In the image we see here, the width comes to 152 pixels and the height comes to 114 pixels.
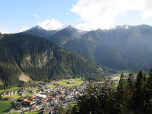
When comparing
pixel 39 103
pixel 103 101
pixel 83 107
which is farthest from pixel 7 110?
pixel 103 101

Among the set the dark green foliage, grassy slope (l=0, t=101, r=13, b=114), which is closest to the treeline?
the dark green foliage

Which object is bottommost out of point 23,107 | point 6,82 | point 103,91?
point 23,107

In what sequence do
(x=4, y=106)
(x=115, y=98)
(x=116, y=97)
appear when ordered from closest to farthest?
(x=116, y=97)
(x=115, y=98)
(x=4, y=106)

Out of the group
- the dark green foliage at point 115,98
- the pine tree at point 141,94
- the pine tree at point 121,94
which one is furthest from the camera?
the pine tree at point 141,94

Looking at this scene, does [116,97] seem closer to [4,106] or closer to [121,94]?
[121,94]

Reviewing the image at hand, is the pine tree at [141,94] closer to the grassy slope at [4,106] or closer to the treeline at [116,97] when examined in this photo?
the treeline at [116,97]

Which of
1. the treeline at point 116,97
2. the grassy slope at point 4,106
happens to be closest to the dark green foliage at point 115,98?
the treeline at point 116,97

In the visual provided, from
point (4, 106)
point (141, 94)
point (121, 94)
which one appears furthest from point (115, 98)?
point (4, 106)

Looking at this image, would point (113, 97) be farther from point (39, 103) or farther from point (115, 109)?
point (39, 103)
